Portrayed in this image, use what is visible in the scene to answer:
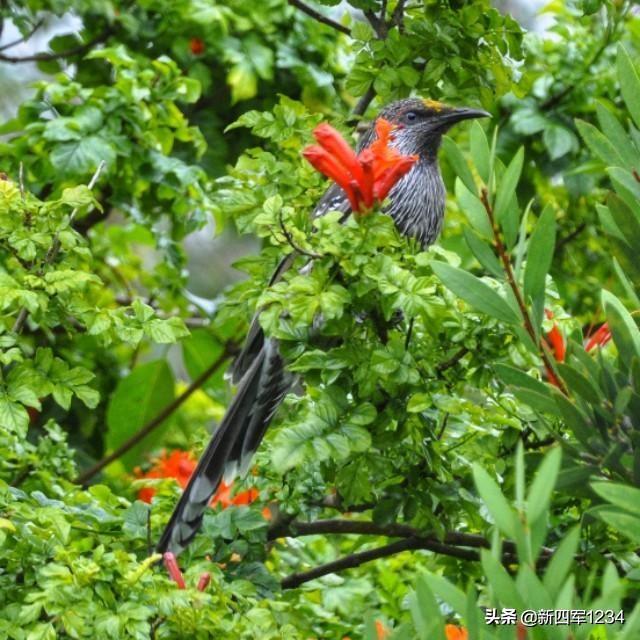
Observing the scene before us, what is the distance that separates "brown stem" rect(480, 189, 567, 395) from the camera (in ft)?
5.10

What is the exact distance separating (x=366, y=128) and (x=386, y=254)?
4.01 feet

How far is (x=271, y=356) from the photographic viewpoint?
9.05ft

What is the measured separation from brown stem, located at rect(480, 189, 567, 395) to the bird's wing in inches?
37.4

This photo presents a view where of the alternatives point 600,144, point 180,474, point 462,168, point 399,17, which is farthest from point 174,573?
point 399,17

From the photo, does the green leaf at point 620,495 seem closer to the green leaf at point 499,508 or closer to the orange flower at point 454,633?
the green leaf at point 499,508

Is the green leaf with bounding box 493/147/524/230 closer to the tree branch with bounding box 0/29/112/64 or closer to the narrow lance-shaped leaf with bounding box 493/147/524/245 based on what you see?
the narrow lance-shaped leaf with bounding box 493/147/524/245

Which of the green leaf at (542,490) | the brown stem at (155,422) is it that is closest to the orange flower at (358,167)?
the green leaf at (542,490)

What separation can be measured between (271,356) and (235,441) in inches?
9.4

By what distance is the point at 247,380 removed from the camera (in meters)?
2.76

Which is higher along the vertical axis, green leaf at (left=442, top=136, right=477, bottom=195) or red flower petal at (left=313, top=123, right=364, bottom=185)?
green leaf at (left=442, top=136, right=477, bottom=195)

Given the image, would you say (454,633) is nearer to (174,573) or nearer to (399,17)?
(174,573)

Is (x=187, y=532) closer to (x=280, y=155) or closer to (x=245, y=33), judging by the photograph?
(x=280, y=155)

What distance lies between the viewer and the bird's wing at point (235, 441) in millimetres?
2320

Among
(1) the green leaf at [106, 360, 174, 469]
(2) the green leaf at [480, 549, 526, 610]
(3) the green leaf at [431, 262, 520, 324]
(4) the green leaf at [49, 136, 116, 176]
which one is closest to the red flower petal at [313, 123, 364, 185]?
(3) the green leaf at [431, 262, 520, 324]
